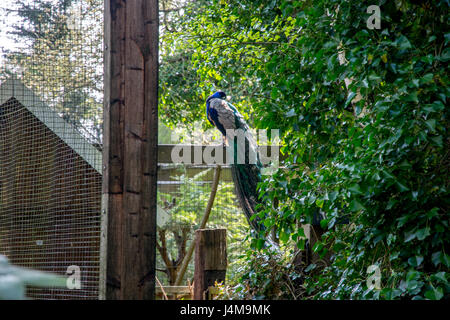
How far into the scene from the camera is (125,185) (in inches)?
52.9

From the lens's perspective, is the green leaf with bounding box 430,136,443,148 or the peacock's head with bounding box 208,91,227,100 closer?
the green leaf with bounding box 430,136,443,148

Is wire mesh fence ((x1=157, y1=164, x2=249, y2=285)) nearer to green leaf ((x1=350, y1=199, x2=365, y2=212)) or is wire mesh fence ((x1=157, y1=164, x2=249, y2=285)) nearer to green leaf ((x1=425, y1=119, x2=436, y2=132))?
green leaf ((x1=350, y1=199, x2=365, y2=212))

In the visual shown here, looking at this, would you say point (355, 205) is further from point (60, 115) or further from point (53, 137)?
point (53, 137)

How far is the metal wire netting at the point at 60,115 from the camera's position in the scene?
1769 mm

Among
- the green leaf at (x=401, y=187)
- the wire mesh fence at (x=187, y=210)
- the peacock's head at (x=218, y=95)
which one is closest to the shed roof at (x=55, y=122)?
the green leaf at (x=401, y=187)

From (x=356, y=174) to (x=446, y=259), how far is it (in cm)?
36

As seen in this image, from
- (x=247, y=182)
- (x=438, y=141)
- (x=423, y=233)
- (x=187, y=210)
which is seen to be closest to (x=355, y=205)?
(x=423, y=233)

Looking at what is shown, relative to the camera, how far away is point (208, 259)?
9.96ft

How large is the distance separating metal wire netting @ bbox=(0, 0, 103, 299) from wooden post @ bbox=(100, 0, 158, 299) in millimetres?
337

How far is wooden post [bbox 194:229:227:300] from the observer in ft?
9.91

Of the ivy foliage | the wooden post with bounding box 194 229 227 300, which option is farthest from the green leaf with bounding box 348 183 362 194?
the wooden post with bounding box 194 229 227 300

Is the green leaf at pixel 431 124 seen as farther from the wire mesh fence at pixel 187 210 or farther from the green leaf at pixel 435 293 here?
the wire mesh fence at pixel 187 210

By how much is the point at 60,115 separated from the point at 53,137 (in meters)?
0.23
